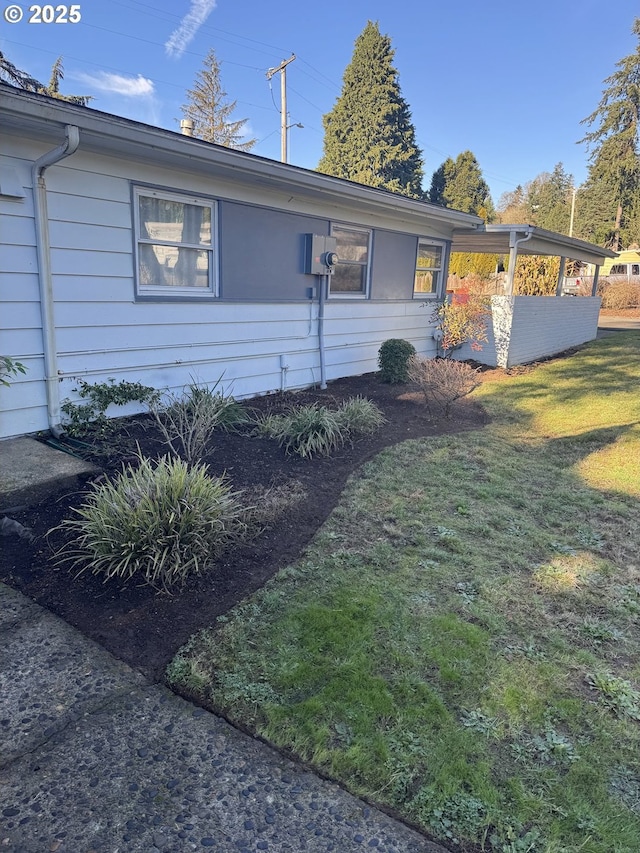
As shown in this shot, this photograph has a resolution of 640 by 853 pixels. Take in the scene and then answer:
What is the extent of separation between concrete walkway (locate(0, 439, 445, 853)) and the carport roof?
407 inches

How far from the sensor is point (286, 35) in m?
23.2

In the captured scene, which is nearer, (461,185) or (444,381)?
(444,381)

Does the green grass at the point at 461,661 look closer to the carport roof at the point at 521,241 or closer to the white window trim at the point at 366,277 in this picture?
the white window trim at the point at 366,277

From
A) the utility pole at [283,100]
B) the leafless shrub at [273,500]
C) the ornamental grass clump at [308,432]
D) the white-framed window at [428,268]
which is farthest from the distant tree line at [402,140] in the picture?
the leafless shrub at [273,500]

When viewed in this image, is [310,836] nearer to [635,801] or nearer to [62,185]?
[635,801]

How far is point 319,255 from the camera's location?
784 cm

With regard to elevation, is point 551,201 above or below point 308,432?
above

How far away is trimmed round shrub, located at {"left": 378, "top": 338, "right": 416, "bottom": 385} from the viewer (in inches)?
345

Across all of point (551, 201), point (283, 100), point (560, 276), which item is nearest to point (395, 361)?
point (560, 276)

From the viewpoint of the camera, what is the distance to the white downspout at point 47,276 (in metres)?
4.61

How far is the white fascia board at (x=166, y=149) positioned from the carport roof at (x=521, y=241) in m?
2.91

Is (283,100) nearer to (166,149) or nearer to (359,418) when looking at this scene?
(166,149)

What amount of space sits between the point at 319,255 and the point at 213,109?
108 ft

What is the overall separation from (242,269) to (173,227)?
42.9 inches
